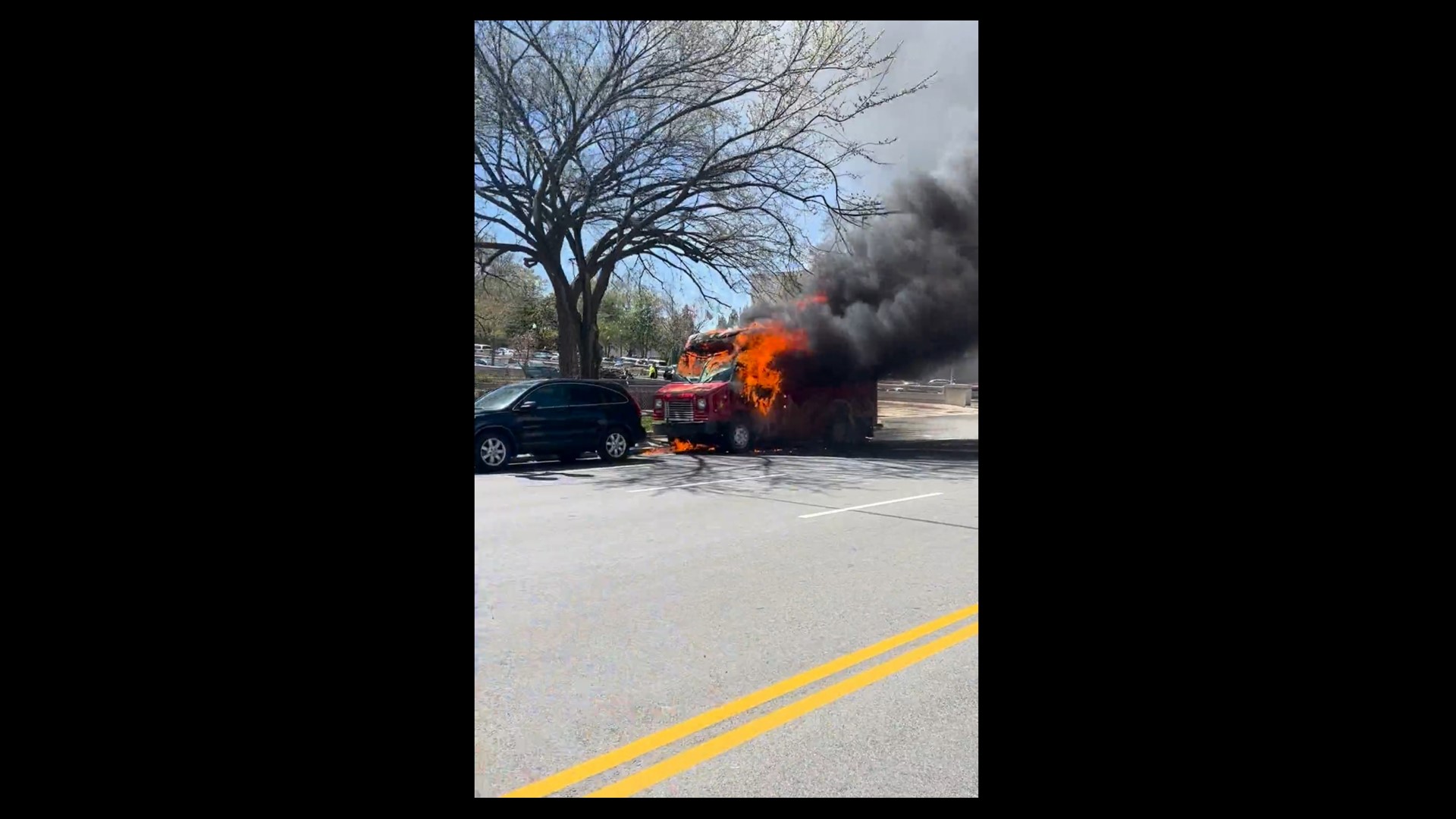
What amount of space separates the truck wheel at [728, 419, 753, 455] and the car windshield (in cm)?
380

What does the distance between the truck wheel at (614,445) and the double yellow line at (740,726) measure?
9.21 metres

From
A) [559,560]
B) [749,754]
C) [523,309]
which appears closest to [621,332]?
[523,309]

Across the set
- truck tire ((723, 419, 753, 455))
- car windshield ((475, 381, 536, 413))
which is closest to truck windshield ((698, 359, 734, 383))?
truck tire ((723, 419, 753, 455))

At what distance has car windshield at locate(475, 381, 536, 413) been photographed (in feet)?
38.0

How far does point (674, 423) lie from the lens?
14609 mm

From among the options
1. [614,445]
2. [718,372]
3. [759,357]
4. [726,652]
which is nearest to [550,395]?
[614,445]

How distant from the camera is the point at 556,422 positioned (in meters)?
12.1

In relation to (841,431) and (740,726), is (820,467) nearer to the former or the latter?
(841,431)

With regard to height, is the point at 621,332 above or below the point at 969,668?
above

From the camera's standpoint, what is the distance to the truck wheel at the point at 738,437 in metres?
14.5

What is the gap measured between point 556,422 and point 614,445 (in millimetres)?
1174

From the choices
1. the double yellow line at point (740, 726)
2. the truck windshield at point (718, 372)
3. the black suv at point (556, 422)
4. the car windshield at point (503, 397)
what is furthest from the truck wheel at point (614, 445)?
the double yellow line at point (740, 726)
